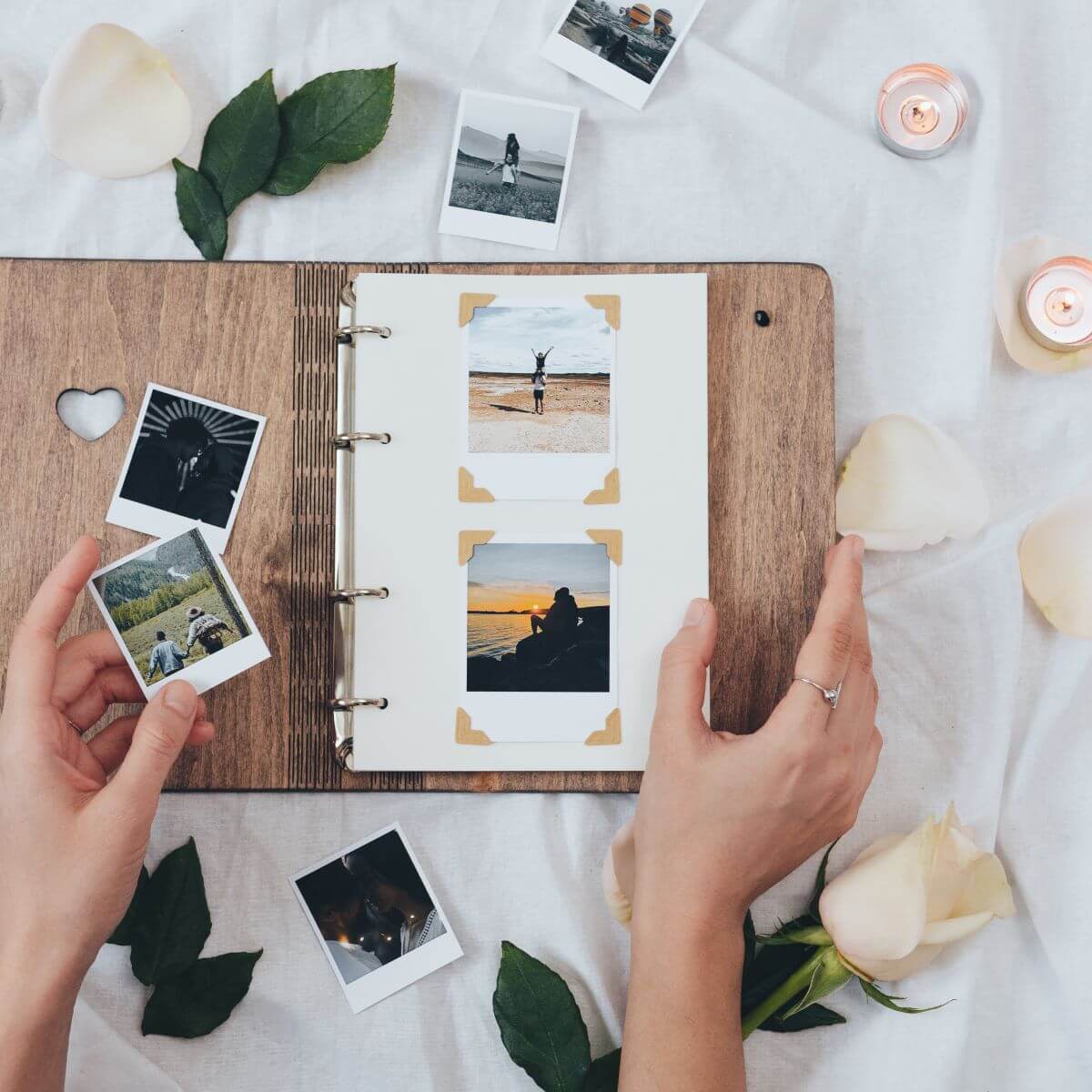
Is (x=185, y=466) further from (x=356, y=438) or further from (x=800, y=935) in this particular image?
(x=800, y=935)

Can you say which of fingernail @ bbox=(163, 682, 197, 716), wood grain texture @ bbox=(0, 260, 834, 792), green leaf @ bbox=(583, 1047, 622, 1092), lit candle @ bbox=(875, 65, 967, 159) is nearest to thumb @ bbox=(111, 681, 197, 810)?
fingernail @ bbox=(163, 682, 197, 716)

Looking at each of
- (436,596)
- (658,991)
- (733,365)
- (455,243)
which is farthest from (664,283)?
(658,991)

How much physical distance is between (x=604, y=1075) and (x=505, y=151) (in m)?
0.89

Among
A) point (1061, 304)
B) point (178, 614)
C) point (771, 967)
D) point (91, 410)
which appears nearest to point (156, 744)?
point (178, 614)

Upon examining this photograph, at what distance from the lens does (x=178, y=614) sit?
0.84 meters

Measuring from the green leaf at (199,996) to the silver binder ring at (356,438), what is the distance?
1.59ft

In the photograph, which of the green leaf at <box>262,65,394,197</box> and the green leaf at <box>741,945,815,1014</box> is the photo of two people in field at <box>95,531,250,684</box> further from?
the green leaf at <box>741,945,815,1014</box>

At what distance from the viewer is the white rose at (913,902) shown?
0.80m

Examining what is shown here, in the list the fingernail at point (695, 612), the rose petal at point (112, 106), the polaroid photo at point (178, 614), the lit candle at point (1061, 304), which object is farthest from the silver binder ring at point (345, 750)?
the lit candle at point (1061, 304)

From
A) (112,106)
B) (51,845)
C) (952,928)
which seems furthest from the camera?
(112,106)

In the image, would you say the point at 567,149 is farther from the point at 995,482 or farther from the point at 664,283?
the point at 995,482

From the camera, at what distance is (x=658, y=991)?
2.54 feet

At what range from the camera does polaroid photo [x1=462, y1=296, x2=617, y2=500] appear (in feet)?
2.89

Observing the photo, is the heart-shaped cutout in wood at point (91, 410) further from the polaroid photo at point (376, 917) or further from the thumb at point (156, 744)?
the polaroid photo at point (376, 917)
